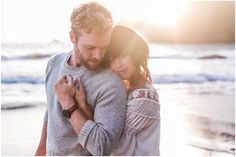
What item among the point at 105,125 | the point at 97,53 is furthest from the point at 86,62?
the point at 105,125

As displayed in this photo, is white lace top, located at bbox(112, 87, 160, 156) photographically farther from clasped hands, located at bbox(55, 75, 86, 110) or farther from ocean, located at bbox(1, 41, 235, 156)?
ocean, located at bbox(1, 41, 235, 156)

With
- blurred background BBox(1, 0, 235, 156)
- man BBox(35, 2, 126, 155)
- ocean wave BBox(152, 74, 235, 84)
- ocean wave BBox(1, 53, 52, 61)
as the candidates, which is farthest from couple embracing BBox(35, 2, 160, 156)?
ocean wave BBox(1, 53, 52, 61)

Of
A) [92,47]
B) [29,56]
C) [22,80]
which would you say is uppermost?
[92,47]

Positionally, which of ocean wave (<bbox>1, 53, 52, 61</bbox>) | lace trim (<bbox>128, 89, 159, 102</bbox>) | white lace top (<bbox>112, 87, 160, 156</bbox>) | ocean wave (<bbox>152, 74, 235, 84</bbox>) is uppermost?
lace trim (<bbox>128, 89, 159, 102</bbox>)

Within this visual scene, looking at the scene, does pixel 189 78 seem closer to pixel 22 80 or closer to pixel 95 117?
pixel 22 80

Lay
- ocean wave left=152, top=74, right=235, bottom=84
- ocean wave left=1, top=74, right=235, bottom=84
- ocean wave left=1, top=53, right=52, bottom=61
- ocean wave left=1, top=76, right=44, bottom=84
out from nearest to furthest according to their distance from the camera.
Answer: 1. ocean wave left=1, top=76, right=44, bottom=84
2. ocean wave left=1, top=74, right=235, bottom=84
3. ocean wave left=152, top=74, right=235, bottom=84
4. ocean wave left=1, top=53, right=52, bottom=61

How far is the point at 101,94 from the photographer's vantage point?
2150 mm

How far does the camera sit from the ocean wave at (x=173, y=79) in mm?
9331

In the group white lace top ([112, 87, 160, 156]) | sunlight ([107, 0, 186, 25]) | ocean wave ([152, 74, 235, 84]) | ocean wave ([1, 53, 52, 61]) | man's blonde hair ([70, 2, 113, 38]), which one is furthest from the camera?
ocean wave ([1, 53, 52, 61])

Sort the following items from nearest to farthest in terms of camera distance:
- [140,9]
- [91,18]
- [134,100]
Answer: [91,18], [134,100], [140,9]

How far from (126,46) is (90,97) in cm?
30

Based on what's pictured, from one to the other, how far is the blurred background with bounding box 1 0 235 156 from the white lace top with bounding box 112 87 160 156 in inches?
10.2

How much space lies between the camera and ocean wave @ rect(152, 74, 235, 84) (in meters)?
10.4

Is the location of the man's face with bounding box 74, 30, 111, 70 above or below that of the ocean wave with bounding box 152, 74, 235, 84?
above
